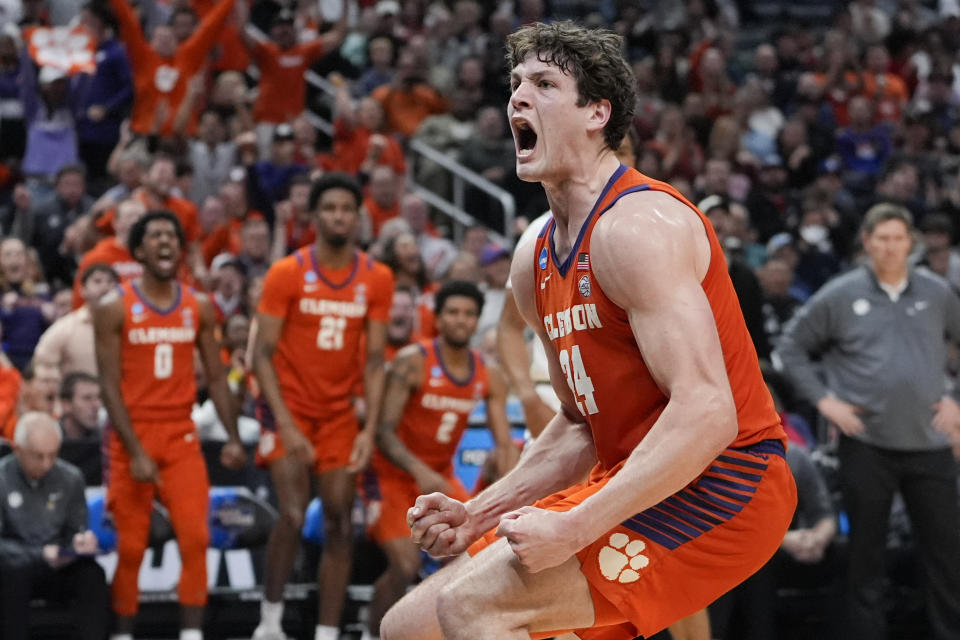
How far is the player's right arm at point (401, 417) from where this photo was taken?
7.24 metres

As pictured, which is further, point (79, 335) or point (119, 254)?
point (119, 254)

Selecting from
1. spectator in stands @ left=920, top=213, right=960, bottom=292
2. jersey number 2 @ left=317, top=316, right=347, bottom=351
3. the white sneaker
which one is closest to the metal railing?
spectator in stands @ left=920, top=213, right=960, bottom=292

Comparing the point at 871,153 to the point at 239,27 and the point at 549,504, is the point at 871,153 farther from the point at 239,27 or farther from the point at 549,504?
the point at 549,504

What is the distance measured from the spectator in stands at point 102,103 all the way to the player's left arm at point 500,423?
533 cm

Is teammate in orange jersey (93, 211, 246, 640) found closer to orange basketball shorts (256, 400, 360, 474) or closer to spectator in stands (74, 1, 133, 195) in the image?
orange basketball shorts (256, 400, 360, 474)

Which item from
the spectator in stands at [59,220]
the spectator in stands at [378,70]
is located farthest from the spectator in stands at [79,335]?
the spectator in stands at [378,70]

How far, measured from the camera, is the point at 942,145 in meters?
14.8

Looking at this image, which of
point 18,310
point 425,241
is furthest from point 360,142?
point 18,310

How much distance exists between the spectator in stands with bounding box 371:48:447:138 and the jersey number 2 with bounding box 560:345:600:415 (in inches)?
383

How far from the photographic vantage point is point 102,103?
39.1ft

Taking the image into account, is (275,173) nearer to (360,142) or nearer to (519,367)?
(360,142)

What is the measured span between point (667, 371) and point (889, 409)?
4.52 metres

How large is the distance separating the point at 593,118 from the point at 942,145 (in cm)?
1237

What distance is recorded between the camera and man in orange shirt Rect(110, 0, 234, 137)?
11742 mm
